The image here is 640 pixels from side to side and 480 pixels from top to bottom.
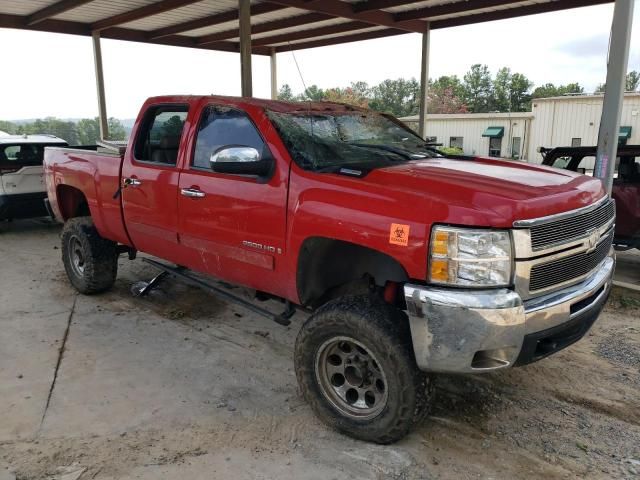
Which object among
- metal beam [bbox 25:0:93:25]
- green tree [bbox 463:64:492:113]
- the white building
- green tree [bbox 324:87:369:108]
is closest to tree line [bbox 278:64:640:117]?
green tree [bbox 463:64:492:113]

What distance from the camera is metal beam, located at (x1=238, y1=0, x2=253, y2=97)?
9.82m

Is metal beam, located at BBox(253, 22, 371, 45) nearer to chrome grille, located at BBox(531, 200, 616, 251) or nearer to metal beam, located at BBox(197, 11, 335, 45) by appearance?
metal beam, located at BBox(197, 11, 335, 45)

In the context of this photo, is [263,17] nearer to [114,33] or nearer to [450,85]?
[114,33]

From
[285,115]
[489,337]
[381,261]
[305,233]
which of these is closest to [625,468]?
[489,337]

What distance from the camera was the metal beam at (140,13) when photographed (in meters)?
10.7

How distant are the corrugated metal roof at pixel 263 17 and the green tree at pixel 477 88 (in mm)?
70901

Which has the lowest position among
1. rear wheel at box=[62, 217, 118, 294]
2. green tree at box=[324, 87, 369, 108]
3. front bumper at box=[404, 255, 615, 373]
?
rear wheel at box=[62, 217, 118, 294]

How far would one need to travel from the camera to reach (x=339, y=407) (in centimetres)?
325

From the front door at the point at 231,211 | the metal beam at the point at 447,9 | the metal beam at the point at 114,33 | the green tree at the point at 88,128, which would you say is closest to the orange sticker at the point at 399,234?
the front door at the point at 231,211

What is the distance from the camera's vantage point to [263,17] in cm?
1258

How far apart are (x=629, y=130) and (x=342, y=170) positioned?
31168mm

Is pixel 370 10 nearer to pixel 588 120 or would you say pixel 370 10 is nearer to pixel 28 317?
pixel 28 317

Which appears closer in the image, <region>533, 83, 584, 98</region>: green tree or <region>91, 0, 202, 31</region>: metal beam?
<region>91, 0, 202, 31</region>: metal beam

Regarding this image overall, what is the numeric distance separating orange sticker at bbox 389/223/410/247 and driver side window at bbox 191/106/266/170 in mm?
1314
